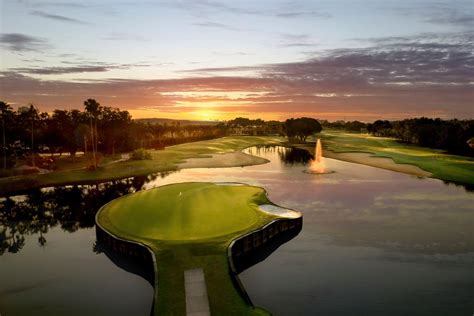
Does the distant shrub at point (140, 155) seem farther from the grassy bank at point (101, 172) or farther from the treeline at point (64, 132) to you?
the treeline at point (64, 132)

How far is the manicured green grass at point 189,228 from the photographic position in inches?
1094

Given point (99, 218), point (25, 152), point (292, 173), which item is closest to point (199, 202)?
point (99, 218)

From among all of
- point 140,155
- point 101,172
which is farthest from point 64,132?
point 101,172

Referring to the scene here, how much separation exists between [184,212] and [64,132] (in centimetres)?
8303

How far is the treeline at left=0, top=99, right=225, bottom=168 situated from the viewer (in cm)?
10216

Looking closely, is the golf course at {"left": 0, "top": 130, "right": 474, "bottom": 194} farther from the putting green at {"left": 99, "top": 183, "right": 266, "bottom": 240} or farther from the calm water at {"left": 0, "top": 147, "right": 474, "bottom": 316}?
the putting green at {"left": 99, "top": 183, "right": 266, "bottom": 240}

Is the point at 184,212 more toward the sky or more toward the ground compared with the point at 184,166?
more toward the sky

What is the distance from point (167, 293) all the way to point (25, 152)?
88073 millimetres

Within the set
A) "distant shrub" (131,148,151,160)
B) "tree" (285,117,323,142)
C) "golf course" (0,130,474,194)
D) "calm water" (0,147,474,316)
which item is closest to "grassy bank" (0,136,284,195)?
"golf course" (0,130,474,194)

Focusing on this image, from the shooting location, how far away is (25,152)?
10250 cm

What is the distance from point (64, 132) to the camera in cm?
11681

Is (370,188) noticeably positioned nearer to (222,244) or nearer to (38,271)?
(222,244)

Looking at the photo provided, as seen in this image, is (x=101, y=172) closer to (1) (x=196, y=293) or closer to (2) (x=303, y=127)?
(1) (x=196, y=293)

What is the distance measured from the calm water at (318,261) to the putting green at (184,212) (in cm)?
403
